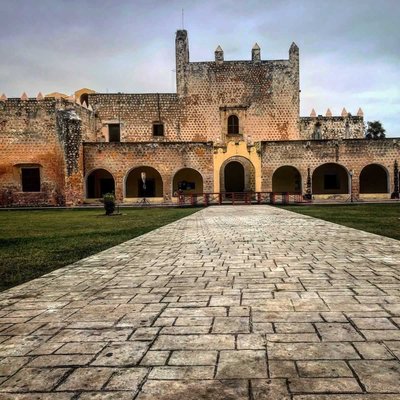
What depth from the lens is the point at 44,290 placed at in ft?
15.1

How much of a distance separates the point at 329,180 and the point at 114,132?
17464mm

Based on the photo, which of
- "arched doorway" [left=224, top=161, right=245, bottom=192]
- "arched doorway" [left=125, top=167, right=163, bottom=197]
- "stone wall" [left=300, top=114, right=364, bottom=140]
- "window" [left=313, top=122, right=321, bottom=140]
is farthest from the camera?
"stone wall" [left=300, top=114, right=364, bottom=140]

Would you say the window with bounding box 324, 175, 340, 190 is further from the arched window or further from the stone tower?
the stone tower

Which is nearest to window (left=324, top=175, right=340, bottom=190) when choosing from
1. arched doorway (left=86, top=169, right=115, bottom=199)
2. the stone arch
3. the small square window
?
the stone arch

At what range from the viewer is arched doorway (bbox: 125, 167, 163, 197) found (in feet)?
107

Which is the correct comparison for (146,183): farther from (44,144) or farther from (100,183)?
(44,144)

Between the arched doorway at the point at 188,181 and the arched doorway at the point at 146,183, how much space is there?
129 cm

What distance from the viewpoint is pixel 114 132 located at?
114ft

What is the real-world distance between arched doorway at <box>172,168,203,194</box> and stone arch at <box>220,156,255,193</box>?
1.76 metres

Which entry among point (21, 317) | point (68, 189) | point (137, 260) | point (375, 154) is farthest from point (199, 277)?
point (375, 154)

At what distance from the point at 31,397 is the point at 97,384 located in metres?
0.33

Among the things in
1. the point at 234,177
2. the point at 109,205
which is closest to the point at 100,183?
the point at 234,177

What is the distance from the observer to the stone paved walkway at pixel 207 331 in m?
2.24

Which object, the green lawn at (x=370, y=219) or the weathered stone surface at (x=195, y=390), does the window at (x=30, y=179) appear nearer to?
the green lawn at (x=370, y=219)
